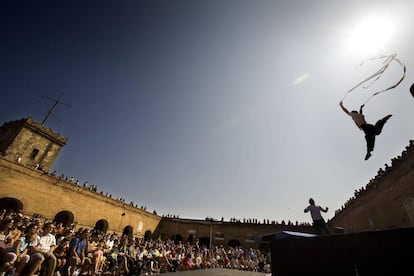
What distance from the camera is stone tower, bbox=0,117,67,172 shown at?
22.7m

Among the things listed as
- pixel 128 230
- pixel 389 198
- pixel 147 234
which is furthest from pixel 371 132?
pixel 147 234

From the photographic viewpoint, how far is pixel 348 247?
10.0 ft

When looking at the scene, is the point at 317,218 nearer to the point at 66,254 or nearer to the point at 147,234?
the point at 66,254

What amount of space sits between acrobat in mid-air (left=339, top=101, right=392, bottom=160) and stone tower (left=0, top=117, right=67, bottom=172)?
88.5 feet

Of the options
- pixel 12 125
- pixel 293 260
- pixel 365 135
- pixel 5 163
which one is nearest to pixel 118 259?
pixel 293 260

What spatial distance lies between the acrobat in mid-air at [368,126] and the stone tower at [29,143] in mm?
26970

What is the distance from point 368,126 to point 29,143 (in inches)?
1221

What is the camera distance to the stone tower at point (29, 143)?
22.7 meters

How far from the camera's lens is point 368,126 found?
4.91 m

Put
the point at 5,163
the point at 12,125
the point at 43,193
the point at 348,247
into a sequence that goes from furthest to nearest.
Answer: the point at 12,125 → the point at 43,193 → the point at 5,163 → the point at 348,247

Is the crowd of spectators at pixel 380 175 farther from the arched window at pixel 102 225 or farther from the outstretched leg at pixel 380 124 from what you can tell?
the arched window at pixel 102 225

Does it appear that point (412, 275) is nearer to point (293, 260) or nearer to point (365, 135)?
point (293, 260)

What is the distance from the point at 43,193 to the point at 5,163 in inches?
140

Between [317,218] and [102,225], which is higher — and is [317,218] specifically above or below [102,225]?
below
